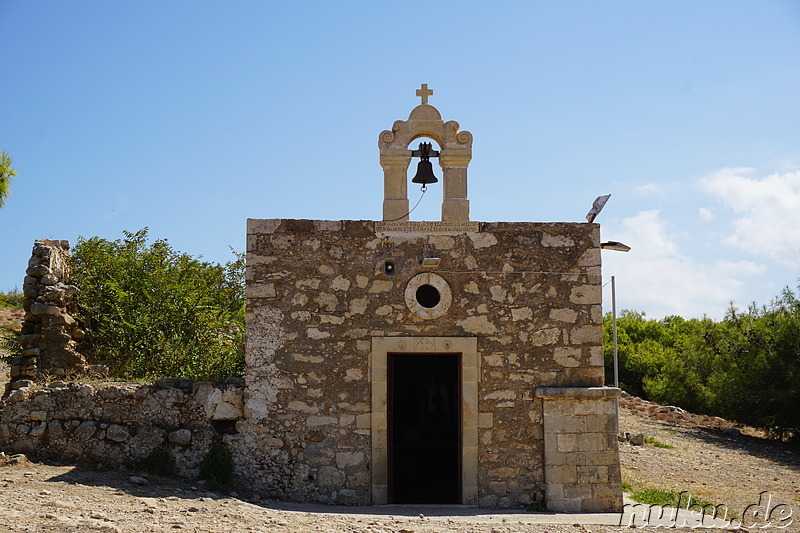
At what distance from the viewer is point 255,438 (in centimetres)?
820

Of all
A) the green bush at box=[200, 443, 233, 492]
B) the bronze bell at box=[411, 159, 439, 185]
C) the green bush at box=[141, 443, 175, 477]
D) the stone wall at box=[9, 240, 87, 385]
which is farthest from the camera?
the stone wall at box=[9, 240, 87, 385]

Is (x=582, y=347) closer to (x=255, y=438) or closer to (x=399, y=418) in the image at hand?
(x=399, y=418)

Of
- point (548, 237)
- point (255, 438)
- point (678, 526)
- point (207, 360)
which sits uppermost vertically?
point (548, 237)

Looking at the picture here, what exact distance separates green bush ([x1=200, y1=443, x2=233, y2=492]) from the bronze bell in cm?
389

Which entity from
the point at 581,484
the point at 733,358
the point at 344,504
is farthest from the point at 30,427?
the point at 733,358

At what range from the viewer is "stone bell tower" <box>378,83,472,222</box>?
28.1 feet

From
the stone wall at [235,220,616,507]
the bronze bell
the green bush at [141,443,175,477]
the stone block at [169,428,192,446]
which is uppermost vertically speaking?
the bronze bell

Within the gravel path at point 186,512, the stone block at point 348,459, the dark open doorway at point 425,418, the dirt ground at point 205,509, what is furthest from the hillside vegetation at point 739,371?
the stone block at point 348,459

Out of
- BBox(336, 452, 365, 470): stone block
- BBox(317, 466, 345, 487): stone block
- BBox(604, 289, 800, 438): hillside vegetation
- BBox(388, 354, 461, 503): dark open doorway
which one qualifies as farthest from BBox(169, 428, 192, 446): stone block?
BBox(604, 289, 800, 438): hillside vegetation

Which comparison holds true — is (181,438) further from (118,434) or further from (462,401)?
(462,401)

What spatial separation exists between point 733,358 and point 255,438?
14.0 m

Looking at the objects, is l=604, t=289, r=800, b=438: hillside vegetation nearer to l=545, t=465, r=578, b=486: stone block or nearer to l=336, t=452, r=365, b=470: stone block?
l=545, t=465, r=578, b=486: stone block

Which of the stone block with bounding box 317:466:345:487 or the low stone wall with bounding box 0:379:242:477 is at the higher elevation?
the low stone wall with bounding box 0:379:242:477

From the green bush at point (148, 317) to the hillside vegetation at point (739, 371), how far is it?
11726 mm
